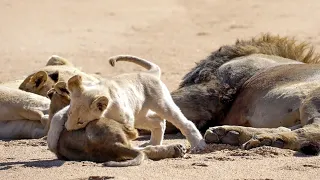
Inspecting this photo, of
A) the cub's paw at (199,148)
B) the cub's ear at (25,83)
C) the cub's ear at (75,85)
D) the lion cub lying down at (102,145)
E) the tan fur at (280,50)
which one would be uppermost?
the cub's ear at (75,85)

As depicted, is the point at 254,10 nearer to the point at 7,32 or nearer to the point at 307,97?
the point at 7,32

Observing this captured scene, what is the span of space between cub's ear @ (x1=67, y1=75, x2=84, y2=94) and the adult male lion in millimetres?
1306

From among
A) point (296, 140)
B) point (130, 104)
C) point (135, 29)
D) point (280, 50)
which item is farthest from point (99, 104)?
point (135, 29)

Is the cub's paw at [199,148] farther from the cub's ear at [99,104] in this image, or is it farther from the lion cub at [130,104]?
the cub's ear at [99,104]

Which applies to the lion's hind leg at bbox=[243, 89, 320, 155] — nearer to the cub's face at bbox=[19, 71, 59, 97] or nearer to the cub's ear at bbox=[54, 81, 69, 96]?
the cub's ear at bbox=[54, 81, 69, 96]

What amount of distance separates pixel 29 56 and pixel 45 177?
9.26 m

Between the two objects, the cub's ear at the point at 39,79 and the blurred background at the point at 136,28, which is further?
the blurred background at the point at 136,28

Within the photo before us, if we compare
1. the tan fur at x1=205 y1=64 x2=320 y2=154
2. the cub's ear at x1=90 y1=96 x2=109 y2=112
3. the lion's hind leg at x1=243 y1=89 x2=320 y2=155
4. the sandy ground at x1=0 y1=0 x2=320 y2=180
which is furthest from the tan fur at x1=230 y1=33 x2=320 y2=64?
the cub's ear at x1=90 y1=96 x2=109 y2=112

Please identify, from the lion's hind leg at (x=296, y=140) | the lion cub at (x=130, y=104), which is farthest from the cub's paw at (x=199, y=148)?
the lion's hind leg at (x=296, y=140)

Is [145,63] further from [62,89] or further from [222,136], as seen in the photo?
[62,89]

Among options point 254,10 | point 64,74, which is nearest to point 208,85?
point 64,74

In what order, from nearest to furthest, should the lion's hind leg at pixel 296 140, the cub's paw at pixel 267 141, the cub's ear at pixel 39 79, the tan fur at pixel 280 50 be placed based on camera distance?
the lion's hind leg at pixel 296 140 < the cub's paw at pixel 267 141 < the cub's ear at pixel 39 79 < the tan fur at pixel 280 50

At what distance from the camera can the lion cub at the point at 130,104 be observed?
252 inches

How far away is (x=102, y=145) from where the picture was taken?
21.0ft
